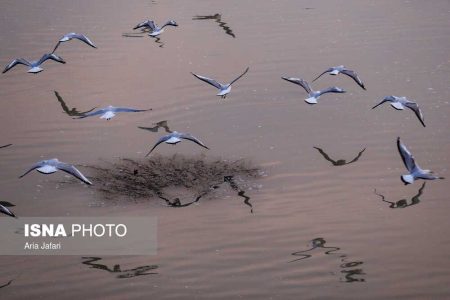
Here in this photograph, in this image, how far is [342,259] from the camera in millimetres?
15219

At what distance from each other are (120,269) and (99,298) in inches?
36.4

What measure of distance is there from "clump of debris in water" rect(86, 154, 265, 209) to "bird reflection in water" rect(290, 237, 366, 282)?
5.77 feet

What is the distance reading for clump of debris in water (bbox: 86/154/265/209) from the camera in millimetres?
17250

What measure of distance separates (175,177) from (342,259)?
14.0 ft

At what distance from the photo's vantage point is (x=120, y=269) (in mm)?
14914

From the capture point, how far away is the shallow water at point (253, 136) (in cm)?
1480

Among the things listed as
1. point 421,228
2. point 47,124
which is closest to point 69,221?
point 47,124

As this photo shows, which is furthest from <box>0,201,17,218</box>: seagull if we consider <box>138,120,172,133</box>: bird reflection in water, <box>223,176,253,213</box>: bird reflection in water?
<box>138,120,172,133</box>: bird reflection in water

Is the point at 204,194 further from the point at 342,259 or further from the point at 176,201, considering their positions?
the point at 342,259

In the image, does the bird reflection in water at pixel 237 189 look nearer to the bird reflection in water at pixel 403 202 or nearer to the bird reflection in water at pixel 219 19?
the bird reflection in water at pixel 403 202

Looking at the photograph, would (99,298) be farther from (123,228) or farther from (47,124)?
(47,124)

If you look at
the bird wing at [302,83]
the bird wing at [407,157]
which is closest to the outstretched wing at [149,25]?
the bird wing at [302,83]

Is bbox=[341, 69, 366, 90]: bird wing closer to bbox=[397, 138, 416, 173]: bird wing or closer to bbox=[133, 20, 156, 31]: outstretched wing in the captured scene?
bbox=[397, 138, 416, 173]: bird wing

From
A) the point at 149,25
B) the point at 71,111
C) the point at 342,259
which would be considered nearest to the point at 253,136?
the point at 71,111
